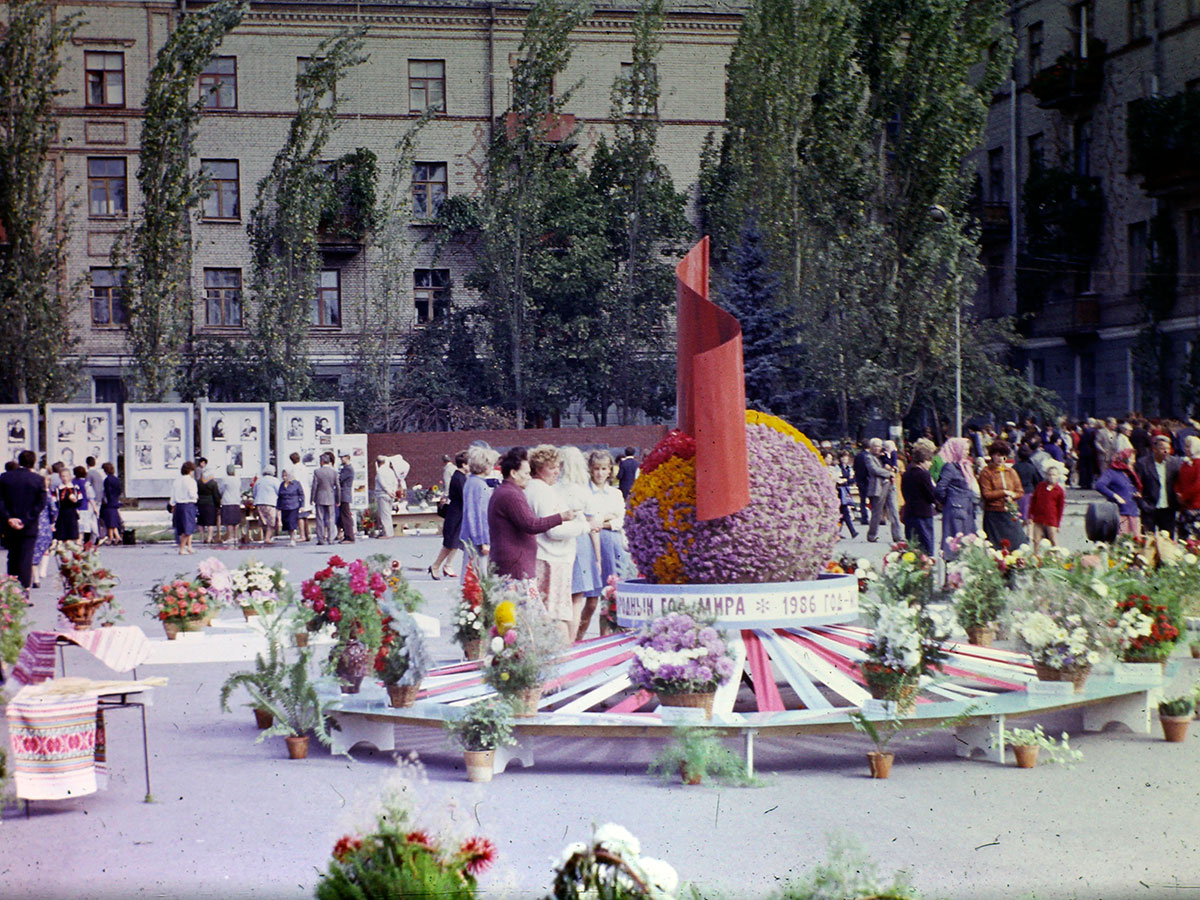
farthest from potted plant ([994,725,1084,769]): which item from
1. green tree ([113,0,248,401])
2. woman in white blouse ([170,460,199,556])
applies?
green tree ([113,0,248,401])

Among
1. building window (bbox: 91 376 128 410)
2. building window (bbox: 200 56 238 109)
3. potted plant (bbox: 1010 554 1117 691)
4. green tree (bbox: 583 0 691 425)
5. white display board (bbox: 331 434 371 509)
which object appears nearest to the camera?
potted plant (bbox: 1010 554 1117 691)

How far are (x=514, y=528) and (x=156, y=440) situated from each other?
74.2ft

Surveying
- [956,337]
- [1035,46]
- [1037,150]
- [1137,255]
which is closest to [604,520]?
[956,337]

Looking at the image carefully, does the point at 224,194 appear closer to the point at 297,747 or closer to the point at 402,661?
the point at 402,661

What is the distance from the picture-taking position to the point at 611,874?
3197mm

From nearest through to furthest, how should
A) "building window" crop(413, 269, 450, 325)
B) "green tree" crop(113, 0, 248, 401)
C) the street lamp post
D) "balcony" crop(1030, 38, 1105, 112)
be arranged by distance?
1. the street lamp post
2. "green tree" crop(113, 0, 248, 401)
3. "balcony" crop(1030, 38, 1105, 112)
4. "building window" crop(413, 269, 450, 325)

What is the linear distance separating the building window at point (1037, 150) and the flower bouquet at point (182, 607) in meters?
32.4

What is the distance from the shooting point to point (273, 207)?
43.8 m

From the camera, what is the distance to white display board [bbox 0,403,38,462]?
30.7 m

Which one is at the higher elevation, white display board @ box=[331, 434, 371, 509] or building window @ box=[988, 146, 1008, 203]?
building window @ box=[988, 146, 1008, 203]

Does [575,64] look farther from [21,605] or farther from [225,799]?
[225,799]

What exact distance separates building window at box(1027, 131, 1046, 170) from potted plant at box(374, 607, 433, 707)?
35714mm

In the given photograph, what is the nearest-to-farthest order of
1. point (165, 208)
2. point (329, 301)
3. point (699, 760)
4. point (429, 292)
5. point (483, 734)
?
1. point (699, 760)
2. point (483, 734)
3. point (165, 208)
4. point (329, 301)
5. point (429, 292)

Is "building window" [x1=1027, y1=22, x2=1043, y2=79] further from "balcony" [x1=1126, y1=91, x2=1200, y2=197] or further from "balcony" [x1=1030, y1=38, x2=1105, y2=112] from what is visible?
"balcony" [x1=1126, y1=91, x2=1200, y2=197]
